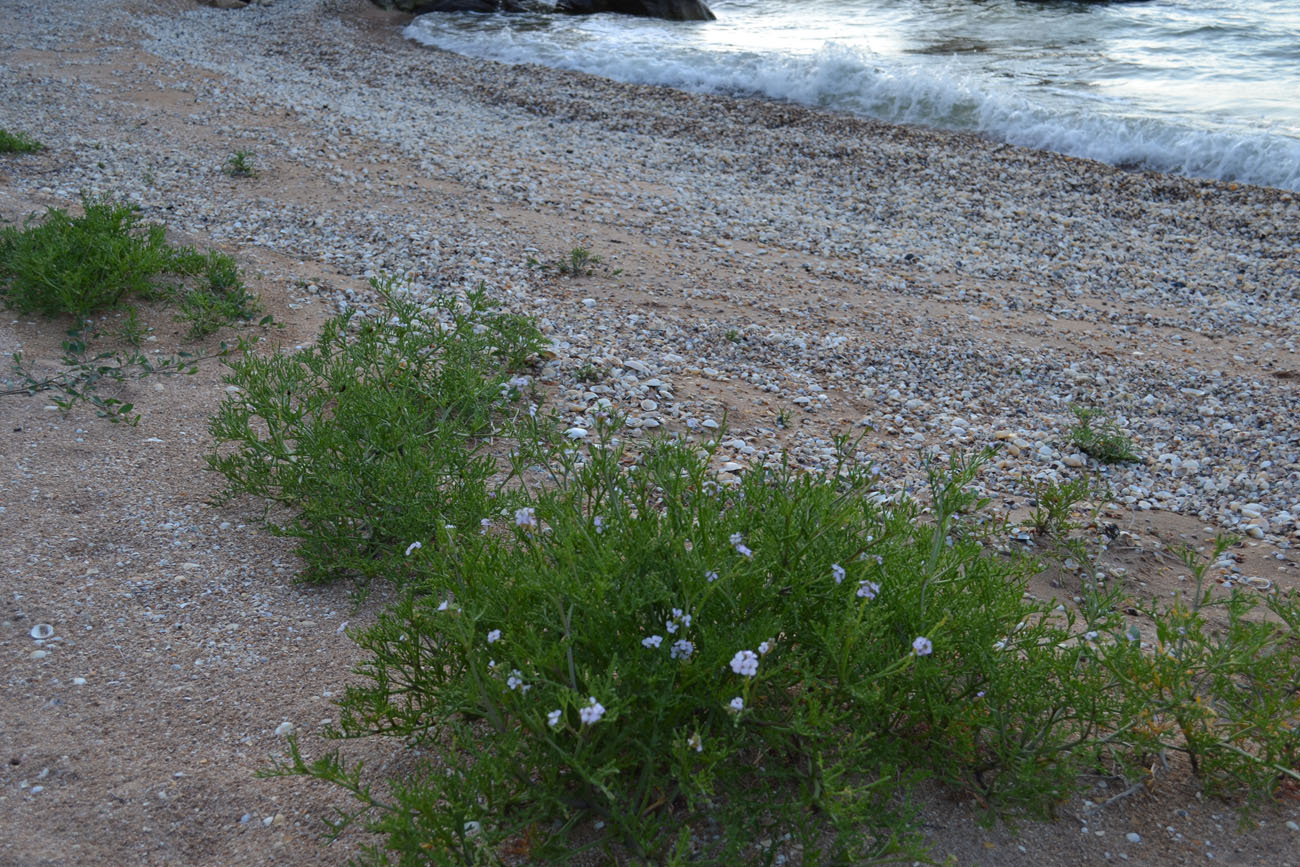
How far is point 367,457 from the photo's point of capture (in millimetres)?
3332

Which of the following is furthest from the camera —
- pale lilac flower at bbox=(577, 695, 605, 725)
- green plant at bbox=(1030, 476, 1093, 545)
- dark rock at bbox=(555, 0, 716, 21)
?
dark rock at bbox=(555, 0, 716, 21)

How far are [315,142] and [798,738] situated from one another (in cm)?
893

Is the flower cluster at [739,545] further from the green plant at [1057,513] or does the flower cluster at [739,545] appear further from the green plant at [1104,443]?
the green plant at [1104,443]

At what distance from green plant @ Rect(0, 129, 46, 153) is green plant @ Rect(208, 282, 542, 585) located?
5.60 m

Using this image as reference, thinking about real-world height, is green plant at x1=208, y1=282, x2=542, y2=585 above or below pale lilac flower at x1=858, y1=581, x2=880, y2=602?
below

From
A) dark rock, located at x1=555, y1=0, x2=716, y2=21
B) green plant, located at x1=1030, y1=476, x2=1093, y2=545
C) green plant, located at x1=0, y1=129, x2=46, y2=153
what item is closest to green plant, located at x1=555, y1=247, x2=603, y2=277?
green plant, located at x1=1030, y1=476, x2=1093, y2=545

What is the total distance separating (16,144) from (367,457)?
6.71 metres

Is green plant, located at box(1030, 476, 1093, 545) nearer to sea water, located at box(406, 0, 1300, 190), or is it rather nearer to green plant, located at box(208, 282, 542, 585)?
green plant, located at box(208, 282, 542, 585)

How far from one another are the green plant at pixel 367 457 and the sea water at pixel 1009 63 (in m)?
9.81

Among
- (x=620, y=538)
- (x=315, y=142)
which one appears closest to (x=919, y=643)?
(x=620, y=538)

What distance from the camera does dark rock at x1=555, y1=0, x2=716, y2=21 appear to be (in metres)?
20.5

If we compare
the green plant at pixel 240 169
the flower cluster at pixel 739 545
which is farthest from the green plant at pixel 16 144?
the flower cluster at pixel 739 545

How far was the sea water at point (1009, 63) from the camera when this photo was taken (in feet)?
36.9

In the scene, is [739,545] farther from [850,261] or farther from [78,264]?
[850,261]
